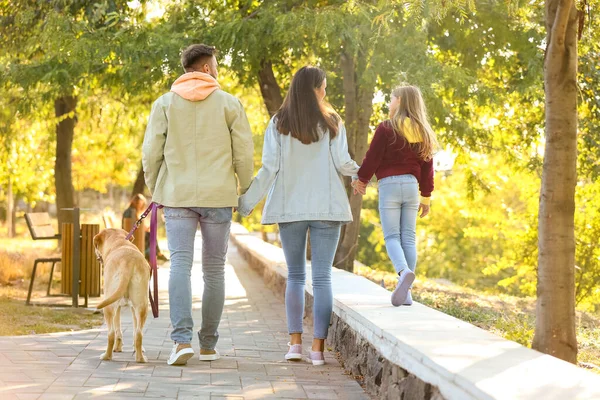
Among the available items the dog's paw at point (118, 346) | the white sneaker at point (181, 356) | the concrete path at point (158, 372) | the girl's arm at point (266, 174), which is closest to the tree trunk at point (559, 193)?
the concrete path at point (158, 372)

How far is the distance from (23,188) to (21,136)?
8.66 meters

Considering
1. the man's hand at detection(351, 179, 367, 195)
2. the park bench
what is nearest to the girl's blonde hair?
the man's hand at detection(351, 179, 367, 195)

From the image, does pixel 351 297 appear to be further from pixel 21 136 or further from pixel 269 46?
pixel 21 136

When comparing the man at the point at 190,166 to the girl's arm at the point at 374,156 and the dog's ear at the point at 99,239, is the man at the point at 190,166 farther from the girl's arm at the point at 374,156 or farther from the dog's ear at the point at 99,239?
the dog's ear at the point at 99,239

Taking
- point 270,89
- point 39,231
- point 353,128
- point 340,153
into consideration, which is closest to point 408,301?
point 340,153

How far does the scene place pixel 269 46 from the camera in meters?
12.6

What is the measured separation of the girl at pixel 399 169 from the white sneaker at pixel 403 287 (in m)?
0.23

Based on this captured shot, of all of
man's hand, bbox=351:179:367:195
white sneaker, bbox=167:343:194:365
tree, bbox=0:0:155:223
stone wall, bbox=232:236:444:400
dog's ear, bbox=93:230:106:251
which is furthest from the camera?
tree, bbox=0:0:155:223

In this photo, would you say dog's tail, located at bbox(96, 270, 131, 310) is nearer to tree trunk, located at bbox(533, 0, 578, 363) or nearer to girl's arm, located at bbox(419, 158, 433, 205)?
girl's arm, located at bbox(419, 158, 433, 205)

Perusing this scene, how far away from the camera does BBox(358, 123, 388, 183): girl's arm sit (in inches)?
270

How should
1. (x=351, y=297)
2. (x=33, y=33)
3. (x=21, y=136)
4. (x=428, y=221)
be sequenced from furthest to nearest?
1. (x=428, y=221)
2. (x=21, y=136)
3. (x=33, y=33)
4. (x=351, y=297)

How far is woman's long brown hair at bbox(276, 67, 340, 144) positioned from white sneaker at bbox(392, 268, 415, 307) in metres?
1.13

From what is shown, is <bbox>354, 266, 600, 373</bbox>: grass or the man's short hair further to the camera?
<bbox>354, 266, 600, 373</bbox>: grass

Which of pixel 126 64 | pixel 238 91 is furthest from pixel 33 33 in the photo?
pixel 238 91
